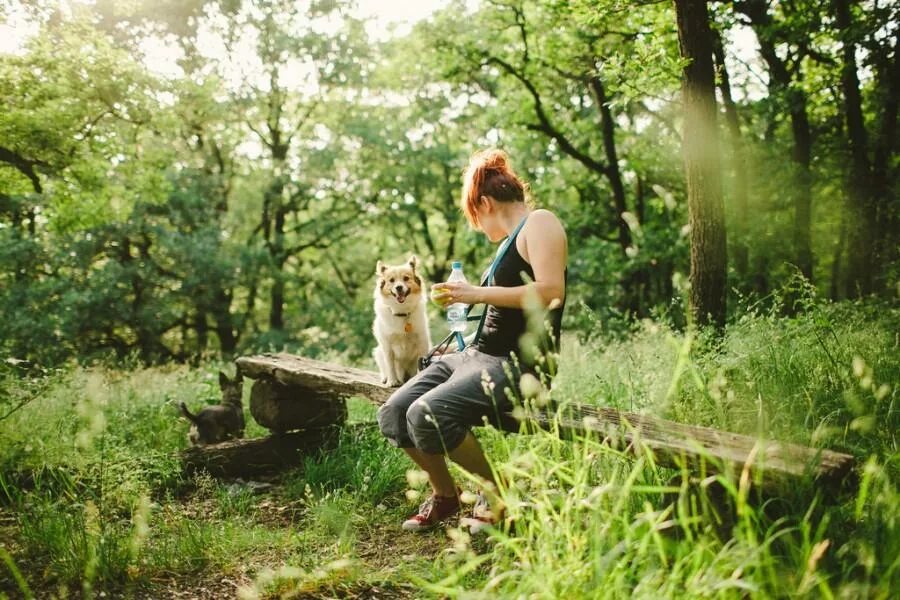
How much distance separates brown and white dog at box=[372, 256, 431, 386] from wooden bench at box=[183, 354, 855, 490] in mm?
219

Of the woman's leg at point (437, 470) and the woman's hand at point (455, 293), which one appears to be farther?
the woman's leg at point (437, 470)

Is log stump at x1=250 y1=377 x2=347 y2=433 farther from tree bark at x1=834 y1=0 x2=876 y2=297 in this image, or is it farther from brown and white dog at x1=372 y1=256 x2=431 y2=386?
tree bark at x1=834 y1=0 x2=876 y2=297

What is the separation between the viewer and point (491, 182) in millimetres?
3379

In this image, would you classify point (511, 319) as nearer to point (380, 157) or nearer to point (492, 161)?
point (492, 161)

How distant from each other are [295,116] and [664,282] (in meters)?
12.0

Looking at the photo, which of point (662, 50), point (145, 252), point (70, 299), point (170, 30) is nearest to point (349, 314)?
point (145, 252)

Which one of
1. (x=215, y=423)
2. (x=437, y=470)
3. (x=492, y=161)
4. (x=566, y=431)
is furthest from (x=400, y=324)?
(x=566, y=431)

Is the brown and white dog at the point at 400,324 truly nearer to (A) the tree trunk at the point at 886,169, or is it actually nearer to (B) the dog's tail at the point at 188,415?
(B) the dog's tail at the point at 188,415

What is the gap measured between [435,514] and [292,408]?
6.69 ft

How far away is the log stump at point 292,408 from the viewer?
16.4ft

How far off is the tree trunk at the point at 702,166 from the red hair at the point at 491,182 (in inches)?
84.8

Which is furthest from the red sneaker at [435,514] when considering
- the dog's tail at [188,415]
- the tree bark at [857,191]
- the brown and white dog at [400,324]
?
the tree bark at [857,191]

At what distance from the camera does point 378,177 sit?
1905 centimetres

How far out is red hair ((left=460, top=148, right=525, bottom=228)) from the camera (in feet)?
11.0
